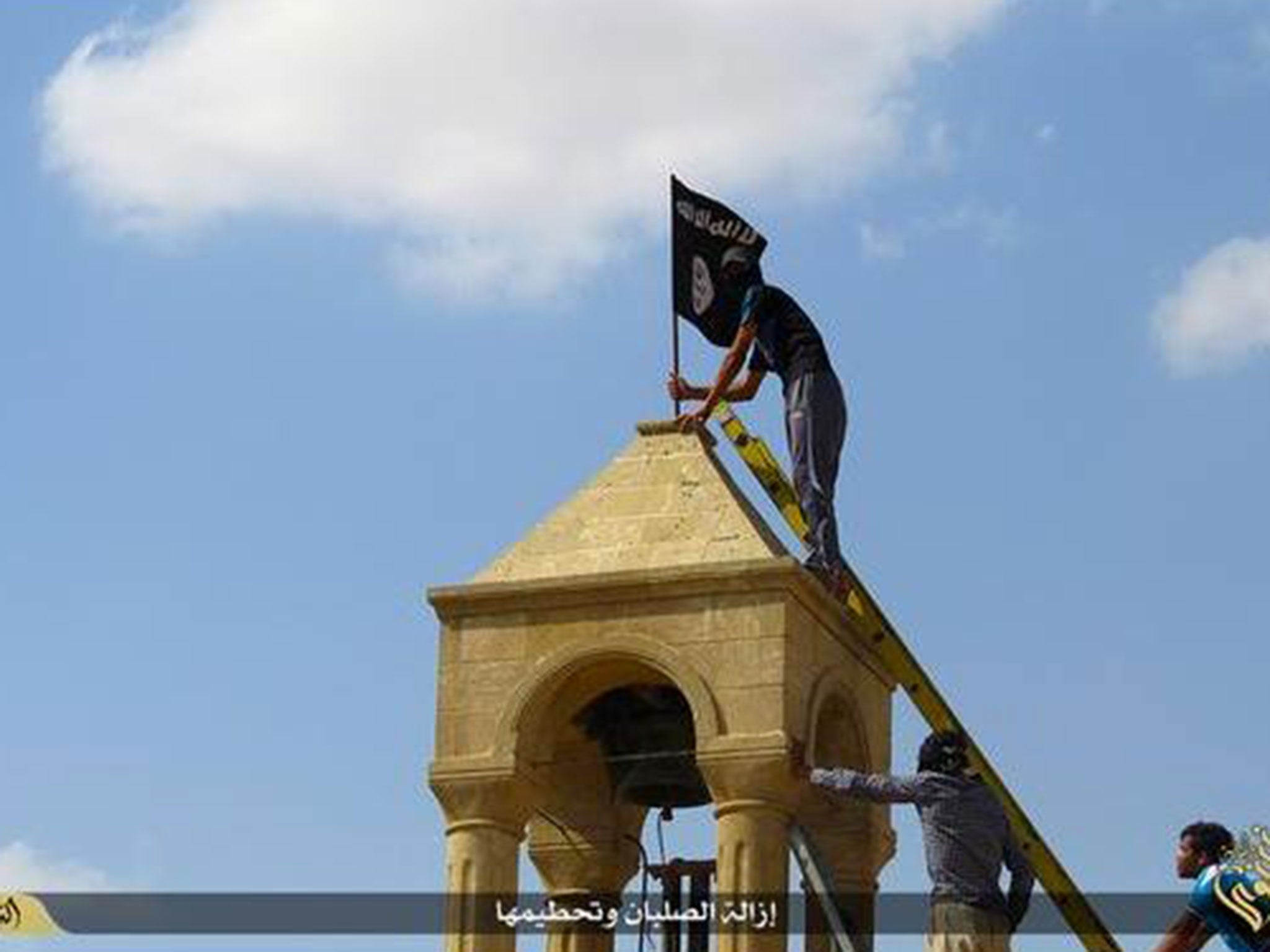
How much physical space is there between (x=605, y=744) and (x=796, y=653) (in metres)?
3.00

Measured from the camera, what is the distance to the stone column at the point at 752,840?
28.3m

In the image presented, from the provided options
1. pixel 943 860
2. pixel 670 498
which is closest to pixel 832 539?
pixel 670 498

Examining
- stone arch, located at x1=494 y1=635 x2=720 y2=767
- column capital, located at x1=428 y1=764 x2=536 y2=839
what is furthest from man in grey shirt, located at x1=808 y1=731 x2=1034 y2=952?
column capital, located at x1=428 y1=764 x2=536 y2=839

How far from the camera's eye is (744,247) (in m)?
32.0

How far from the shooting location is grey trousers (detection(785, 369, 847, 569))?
100ft

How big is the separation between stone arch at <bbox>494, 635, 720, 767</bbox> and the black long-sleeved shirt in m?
1.25

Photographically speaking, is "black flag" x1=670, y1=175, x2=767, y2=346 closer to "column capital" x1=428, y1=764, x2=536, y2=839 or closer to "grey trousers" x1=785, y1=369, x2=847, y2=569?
"grey trousers" x1=785, y1=369, x2=847, y2=569

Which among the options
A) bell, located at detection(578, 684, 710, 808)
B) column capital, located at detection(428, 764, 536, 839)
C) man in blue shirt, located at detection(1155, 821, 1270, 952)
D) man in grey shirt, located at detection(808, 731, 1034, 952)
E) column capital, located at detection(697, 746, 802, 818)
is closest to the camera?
man in blue shirt, located at detection(1155, 821, 1270, 952)

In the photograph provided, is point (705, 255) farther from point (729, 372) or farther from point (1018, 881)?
point (1018, 881)

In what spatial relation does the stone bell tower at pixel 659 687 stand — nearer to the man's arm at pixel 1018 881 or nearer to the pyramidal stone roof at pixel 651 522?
the pyramidal stone roof at pixel 651 522

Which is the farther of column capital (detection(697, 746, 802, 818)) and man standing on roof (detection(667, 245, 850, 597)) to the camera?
man standing on roof (detection(667, 245, 850, 597))

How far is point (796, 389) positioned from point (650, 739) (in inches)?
132

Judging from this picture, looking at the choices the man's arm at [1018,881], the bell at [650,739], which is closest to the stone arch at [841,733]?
the bell at [650,739]

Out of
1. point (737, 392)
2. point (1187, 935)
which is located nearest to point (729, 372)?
point (737, 392)
